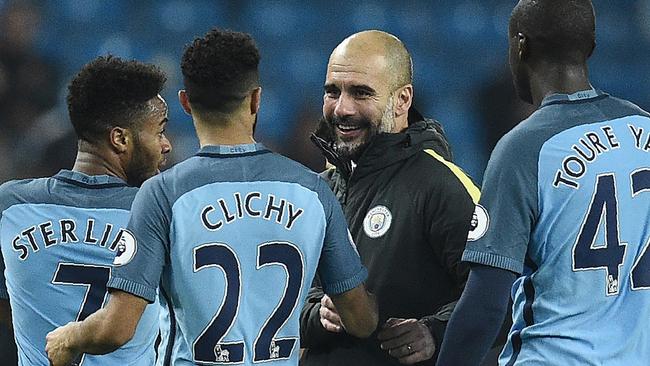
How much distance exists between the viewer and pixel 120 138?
3.42m

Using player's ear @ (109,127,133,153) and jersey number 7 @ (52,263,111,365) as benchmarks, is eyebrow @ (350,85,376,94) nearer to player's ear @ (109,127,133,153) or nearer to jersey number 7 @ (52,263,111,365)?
player's ear @ (109,127,133,153)

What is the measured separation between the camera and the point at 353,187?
3527 mm

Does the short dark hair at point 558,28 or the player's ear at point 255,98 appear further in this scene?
the player's ear at point 255,98

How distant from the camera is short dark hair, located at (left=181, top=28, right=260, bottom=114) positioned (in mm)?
2852

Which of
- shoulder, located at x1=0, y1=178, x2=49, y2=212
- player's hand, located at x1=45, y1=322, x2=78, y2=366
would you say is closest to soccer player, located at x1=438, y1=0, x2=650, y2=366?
player's hand, located at x1=45, y1=322, x2=78, y2=366

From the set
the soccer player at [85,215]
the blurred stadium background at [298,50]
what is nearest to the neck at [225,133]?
the soccer player at [85,215]

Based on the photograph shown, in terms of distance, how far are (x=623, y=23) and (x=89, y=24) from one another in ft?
13.3

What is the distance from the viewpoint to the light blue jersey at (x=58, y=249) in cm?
325

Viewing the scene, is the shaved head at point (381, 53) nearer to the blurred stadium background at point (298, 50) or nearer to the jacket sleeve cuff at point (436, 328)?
the jacket sleeve cuff at point (436, 328)

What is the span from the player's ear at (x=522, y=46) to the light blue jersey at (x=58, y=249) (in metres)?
1.28

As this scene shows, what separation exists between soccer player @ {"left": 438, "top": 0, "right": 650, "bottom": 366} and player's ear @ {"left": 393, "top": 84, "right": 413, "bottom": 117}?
0.90 meters

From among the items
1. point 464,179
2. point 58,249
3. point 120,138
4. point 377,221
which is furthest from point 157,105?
point 464,179

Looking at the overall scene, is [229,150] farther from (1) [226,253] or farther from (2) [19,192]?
(2) [19,192]

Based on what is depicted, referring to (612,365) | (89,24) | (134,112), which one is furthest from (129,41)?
(612,365)
